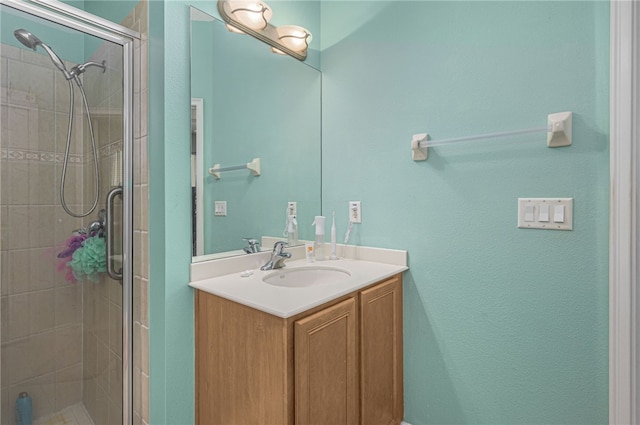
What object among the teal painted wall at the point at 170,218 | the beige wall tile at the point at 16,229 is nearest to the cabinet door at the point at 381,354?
the teal painted wall at the point at 170,218

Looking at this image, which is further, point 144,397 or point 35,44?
point 144,397

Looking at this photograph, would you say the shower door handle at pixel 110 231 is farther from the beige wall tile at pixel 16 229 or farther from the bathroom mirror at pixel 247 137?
the bathroom mirror at pixel 247 137

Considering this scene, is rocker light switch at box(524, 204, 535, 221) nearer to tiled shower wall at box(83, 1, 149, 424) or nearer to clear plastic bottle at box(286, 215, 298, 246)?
clear plastic bottle at box(286, 215, 298, 246)

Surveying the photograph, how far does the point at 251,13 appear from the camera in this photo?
4.96 feet

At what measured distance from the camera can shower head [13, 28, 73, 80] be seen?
3.80 feet

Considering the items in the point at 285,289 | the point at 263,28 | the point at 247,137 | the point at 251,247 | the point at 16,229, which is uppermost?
the point at 263,28

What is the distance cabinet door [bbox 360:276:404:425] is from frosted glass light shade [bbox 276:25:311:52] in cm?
134

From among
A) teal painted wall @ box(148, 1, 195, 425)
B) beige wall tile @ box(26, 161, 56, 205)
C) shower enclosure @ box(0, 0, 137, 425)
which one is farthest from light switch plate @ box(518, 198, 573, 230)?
beige wall tile @ box(26, 161, 56, 205)

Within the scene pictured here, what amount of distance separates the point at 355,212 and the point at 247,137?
69 centimetres

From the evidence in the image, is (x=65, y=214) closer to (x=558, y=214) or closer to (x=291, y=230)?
(x=291, y=230)

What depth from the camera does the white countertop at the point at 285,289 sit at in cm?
101

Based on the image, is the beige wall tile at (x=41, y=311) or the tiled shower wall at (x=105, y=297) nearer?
the beige wall tile at (x=41, y=311)

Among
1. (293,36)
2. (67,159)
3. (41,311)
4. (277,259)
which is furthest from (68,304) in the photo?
(293,36)

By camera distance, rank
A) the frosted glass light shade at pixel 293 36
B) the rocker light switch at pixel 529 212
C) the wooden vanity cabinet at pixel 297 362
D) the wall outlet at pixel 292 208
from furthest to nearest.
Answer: the wall outlet at pixel 292 208 → the frosted glass light shade at pixel 293 36 → the rocker light switch at pixel 529 212 → the wooden vanity cabinet at pixel 297 362
